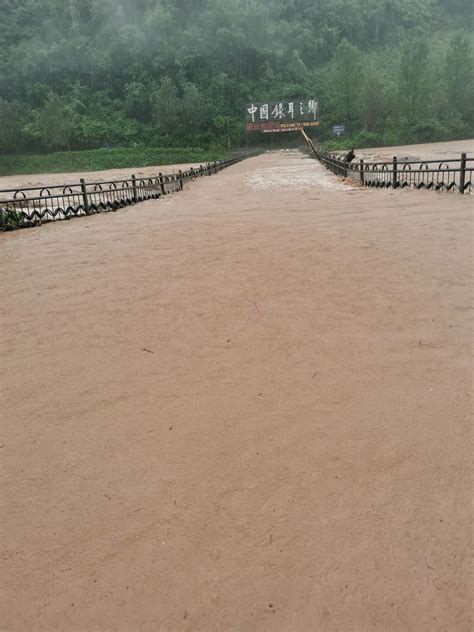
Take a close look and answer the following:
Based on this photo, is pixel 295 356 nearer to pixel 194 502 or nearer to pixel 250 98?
pixel 194 502

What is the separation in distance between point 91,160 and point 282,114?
24710mm

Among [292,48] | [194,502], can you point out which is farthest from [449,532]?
[292,48]

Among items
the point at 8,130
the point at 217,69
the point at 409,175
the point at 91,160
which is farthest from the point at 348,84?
the point at 409,175

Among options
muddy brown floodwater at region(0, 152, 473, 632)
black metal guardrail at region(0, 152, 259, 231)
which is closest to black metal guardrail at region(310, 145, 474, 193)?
muddy brown floodwater at region(0, 152, 473, 632)

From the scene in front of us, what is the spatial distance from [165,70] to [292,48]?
3214 cm

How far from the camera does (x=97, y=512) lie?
249 centimetres

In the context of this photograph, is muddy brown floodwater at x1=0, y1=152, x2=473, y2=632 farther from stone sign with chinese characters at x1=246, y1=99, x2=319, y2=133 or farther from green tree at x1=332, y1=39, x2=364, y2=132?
green tree at x1=332, y1=39, x2=364, y2=132

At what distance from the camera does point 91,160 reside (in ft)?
185

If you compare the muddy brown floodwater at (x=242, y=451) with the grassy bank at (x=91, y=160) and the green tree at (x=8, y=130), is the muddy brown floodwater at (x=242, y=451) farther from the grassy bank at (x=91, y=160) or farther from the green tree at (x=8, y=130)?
the green tree at (x=8, y=130)

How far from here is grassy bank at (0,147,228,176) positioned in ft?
179

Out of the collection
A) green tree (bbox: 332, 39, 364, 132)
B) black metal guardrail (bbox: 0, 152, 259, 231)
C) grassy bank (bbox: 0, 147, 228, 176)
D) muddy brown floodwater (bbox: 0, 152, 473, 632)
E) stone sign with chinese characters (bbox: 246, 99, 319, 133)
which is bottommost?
muddy brown floodwater (bbox: 0, 152, 473, 632)

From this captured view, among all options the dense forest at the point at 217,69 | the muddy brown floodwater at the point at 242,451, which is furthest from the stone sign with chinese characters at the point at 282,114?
the muddy brown floodwater at the point at 242,451

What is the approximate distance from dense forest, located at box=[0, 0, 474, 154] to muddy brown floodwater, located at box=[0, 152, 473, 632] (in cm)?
5275

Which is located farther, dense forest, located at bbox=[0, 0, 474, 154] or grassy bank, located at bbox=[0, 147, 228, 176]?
dense forest, located at bbox=[0, 0, 474, 154]
